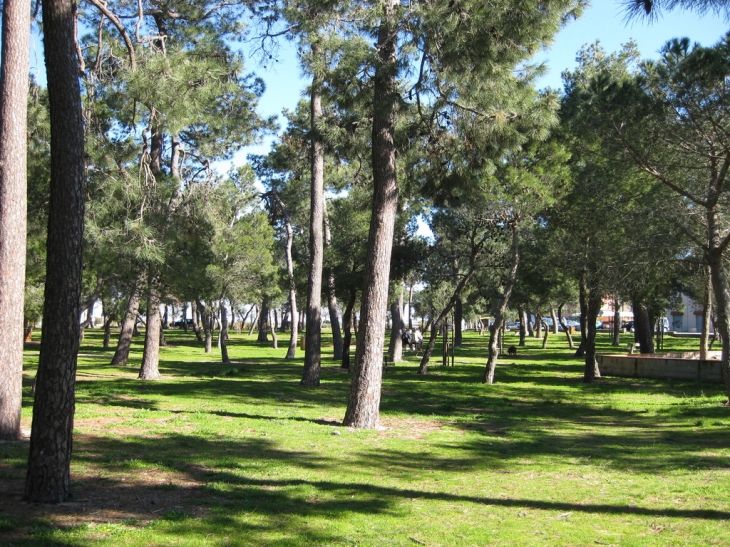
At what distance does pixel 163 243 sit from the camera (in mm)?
14203

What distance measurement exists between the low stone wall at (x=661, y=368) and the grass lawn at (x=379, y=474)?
6.65 meters

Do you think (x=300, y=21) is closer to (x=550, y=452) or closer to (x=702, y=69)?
(x=702, y=69)

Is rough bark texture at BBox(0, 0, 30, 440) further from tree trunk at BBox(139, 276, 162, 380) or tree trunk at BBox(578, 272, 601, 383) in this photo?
tree trunk at BBox(578, 272, 601, 383)

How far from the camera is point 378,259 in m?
10.8

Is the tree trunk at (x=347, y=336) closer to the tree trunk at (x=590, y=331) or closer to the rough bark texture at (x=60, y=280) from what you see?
the tree trunk at (x=590, y=331)

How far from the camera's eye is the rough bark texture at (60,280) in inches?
223

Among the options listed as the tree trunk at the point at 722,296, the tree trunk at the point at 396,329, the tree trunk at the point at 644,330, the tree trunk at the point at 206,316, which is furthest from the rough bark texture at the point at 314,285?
the tree trunk at the point at 644,330

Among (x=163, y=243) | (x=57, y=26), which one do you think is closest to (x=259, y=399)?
(x=163, y=243)

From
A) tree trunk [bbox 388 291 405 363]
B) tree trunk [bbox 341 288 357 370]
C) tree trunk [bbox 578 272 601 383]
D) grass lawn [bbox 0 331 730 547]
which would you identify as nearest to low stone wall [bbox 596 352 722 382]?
tree trunk [bbox 578 272 601 383]

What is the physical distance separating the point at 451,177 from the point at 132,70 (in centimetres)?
550

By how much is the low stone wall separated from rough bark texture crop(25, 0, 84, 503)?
19886 mm

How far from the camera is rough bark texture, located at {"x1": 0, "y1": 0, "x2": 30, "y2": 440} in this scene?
8023mm

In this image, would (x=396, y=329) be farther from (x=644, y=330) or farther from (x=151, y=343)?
(x=151, y=343)

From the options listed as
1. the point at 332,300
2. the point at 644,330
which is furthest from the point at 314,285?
the point at 644,330
